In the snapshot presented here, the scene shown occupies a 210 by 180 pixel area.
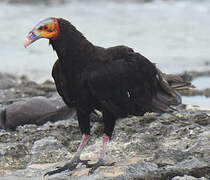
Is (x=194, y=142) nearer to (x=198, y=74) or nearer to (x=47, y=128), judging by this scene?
(x=47, y=128)

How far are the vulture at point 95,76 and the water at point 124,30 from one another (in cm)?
638

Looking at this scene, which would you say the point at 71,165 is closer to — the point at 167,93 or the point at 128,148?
the point at 128,148

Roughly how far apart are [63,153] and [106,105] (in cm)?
105

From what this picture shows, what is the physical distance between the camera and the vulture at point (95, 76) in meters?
4.51

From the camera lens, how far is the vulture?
4.51 meters

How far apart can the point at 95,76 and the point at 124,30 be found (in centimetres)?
1298

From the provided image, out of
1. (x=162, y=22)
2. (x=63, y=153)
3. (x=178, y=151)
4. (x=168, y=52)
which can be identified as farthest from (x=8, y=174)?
(x=162, y=22)

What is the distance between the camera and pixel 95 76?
445 centimetres

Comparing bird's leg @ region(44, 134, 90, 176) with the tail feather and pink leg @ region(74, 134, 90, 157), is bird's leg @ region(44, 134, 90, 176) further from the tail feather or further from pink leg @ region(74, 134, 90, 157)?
the tail feather

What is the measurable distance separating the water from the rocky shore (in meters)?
5.31

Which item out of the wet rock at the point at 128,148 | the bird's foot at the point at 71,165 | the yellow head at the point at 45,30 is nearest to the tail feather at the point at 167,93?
the wet rock at the point at 128,148

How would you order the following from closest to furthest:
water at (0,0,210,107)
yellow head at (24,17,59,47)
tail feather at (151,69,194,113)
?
1. yellow head at (24,17,59,47)
2. tail feather at (151,69,194,113)
3. water at (0,0,210,107)

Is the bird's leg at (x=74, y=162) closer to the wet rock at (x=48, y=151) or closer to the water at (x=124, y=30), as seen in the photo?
the wet rock at (x=48, y=151)

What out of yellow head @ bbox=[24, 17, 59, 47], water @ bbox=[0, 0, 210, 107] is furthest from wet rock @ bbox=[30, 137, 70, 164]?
water @ bbox=[0, 0, 210, 107]
